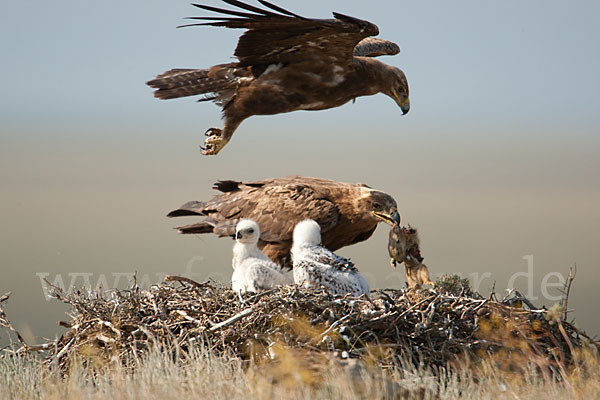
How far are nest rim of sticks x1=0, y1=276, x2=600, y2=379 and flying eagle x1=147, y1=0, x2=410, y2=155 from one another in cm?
254

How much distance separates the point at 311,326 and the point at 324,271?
2.34 ft

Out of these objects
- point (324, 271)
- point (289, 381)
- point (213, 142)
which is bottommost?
point (289, 381)

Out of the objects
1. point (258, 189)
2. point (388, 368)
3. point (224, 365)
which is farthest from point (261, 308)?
point (258, 189)

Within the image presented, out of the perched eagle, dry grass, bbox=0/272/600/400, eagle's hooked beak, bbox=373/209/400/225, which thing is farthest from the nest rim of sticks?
the perched eagle

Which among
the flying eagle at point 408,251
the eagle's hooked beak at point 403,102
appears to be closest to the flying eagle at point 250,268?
the flying eagle at point 408,251

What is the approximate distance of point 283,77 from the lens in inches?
342

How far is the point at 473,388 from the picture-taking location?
19.3 ft

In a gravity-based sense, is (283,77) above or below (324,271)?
above

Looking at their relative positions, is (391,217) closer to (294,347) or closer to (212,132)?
(212,132)

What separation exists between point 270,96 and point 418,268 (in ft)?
8.34

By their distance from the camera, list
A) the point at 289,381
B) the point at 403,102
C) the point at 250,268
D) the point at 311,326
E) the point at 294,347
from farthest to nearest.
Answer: the point at 403,102 → the point at 250,268 → the point at 311,326 → the point at 294,347 → the point at 289,381

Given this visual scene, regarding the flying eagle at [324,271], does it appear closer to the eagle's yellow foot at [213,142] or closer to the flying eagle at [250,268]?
the flying eagle at [250,268]

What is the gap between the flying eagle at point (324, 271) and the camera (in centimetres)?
676


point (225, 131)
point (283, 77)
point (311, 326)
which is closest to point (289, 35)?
point (283, 77)
